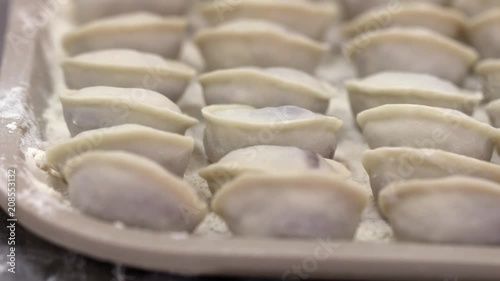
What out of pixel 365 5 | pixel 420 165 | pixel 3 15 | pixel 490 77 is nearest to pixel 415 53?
pixel 490 77

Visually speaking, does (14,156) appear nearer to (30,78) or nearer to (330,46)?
(30,78)

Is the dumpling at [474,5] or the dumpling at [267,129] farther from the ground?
the dumpling at [474,5]

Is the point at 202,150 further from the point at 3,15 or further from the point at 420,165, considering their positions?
the point at 3,15

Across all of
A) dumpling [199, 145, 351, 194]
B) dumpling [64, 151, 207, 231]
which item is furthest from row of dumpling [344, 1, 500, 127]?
dumpling [64, 151, 207, 231]

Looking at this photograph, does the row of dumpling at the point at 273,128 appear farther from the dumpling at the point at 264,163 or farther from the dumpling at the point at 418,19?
the dumpling at the point at 418,19

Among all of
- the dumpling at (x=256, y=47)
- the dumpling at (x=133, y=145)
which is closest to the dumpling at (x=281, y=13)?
the dumpling at (x=256, y=47)

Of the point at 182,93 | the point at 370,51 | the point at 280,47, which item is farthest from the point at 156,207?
the point at 370,51
